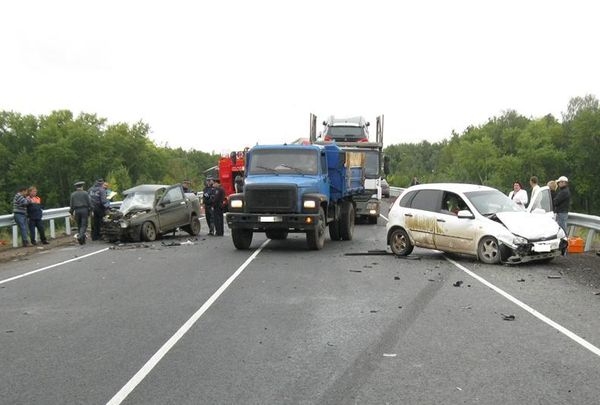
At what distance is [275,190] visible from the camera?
14414 millimetres

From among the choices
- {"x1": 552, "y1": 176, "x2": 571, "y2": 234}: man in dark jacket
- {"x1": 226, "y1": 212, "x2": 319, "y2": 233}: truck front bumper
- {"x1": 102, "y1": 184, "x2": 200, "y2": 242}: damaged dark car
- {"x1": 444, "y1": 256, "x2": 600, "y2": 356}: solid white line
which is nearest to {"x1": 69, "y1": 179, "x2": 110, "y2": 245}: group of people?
{"x1": 102, "y1": 184, "x2": 200, "y2": 242}: damaged dark car

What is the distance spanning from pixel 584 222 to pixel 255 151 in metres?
8.59

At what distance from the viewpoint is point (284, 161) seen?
15.7m

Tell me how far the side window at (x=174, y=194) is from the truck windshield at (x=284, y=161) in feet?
13.2

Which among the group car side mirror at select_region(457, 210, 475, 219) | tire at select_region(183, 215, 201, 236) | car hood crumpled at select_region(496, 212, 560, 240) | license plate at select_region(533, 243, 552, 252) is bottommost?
A: tire at select_region(183, 215, 201, 236)

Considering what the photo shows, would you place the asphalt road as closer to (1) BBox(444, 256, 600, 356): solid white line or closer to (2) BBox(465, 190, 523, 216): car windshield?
(1) BBox(444, 256, 600, 356): solid white line

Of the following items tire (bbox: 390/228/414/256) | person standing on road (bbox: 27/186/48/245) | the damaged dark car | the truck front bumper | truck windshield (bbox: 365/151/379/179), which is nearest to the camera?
tire (bbox: 390/228/414/256)

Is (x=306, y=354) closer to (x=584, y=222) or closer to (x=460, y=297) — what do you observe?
(x=460, y=297)

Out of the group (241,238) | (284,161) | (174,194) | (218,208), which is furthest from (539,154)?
(241,238)

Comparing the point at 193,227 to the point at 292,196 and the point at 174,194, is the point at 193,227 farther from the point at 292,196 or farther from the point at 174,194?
the point at 292,196

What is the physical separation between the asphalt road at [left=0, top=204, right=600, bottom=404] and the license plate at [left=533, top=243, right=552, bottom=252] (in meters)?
0.37

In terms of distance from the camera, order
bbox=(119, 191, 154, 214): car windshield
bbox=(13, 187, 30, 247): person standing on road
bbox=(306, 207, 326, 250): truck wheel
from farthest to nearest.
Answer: bbox=(119, 191, 154, 214): car windshield < bbox=(13, 187, 30, 247): person standing on road < bbox=(306, 207, 326, 250): truck wheel

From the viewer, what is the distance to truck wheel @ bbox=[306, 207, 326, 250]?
47.5ft

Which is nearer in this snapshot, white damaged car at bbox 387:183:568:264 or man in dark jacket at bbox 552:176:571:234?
white damaged car at bbox 387:183:568:264
